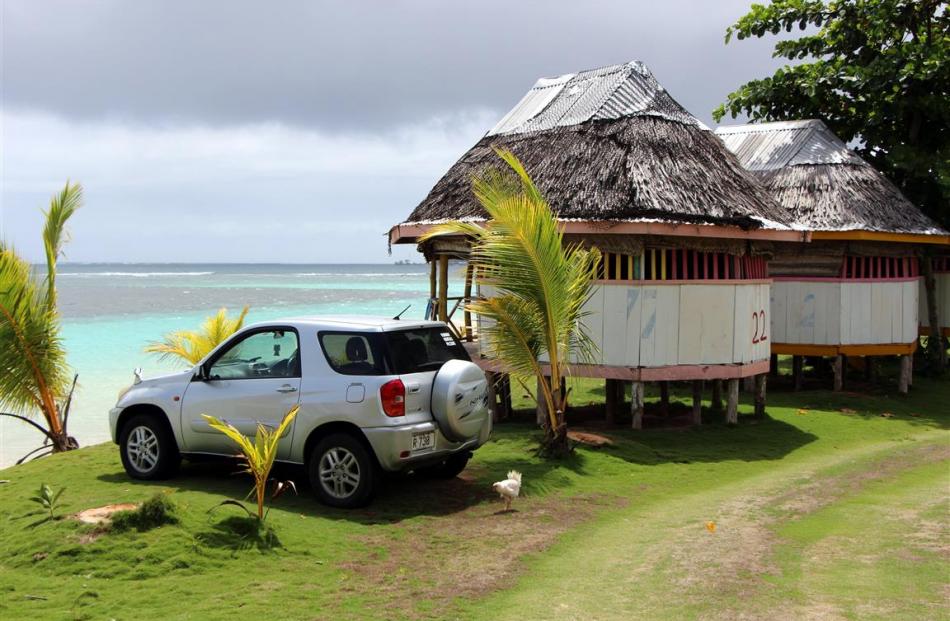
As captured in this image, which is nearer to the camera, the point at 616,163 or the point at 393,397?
the point at 393,397

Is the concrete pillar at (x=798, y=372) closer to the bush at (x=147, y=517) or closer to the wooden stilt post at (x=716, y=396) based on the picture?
the wooden stilt post at (x=716, y=396)

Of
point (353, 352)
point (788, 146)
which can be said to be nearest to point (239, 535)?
point (353, 352)

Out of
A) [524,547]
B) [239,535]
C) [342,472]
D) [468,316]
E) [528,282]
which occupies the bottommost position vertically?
[524,547]

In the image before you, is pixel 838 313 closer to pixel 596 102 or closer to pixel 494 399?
pixel 596 102

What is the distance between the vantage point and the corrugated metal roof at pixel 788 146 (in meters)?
19.7

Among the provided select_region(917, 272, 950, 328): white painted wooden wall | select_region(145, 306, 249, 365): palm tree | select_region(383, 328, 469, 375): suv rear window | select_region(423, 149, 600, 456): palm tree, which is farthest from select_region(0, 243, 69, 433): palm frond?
select_region(917, 272, 950, 328): white painted wooden wall

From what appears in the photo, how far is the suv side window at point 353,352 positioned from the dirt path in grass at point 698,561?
247cm

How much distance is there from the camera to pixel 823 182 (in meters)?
18.9

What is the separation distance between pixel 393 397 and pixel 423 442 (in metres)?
0.58

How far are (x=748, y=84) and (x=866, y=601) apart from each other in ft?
69.2

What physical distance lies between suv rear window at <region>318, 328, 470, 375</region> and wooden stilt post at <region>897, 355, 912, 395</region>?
13151mm

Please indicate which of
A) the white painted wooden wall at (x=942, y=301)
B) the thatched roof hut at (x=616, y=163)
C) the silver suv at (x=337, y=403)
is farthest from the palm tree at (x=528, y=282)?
the white painted wooden wall at (x=942, y=301)

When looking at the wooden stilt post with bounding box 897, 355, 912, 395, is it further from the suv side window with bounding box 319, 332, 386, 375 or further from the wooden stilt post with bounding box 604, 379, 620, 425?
the suv side window with bounding box 319, 332, 386, 375

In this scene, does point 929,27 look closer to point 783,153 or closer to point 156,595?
point 783,153
